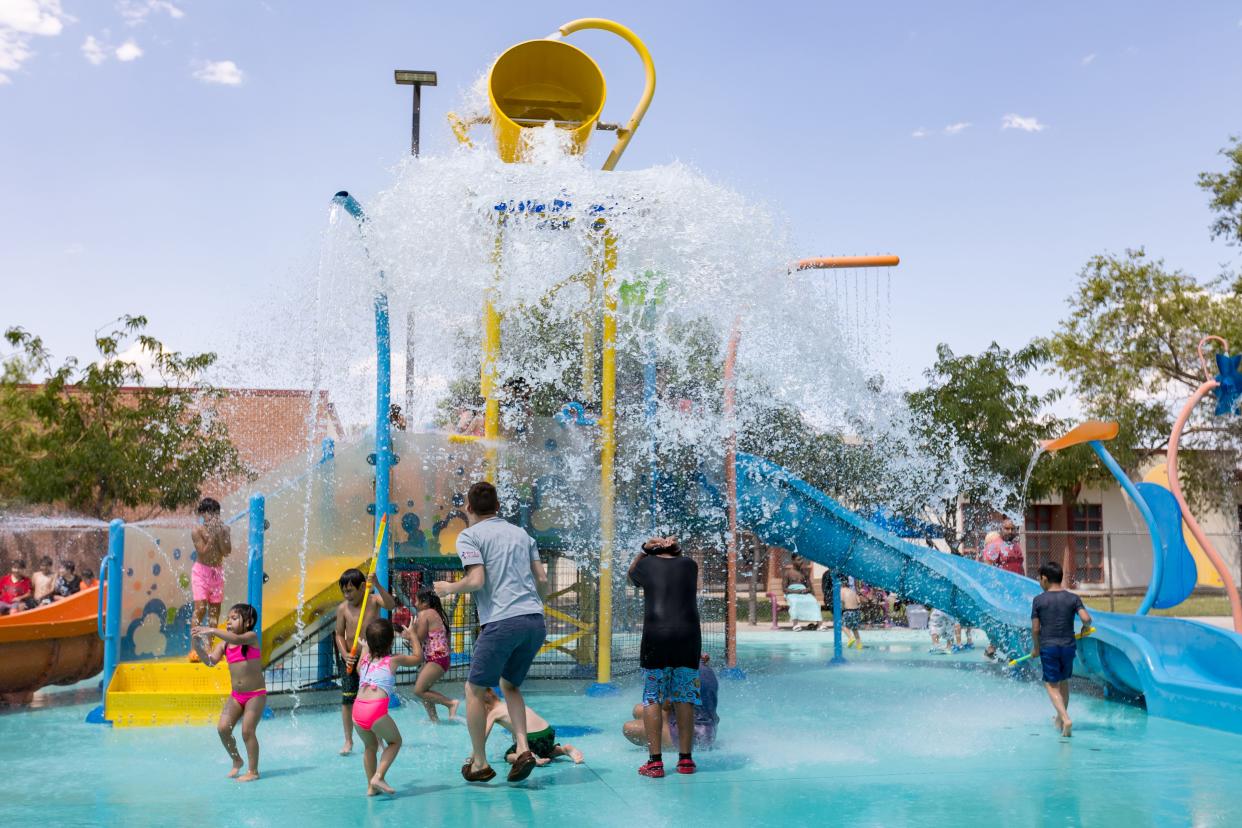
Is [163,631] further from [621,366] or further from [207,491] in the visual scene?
[207,491]

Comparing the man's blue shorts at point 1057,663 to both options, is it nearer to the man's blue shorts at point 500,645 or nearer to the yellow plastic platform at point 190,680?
the man's blue shorts at point 500,645

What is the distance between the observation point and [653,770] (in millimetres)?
5977

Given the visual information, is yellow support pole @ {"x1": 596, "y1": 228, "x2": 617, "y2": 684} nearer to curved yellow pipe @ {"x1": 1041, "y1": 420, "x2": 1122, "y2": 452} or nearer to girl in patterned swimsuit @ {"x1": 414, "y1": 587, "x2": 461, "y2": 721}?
girl in patterned swimsuit @ {"x1": 414, "y1": 587, "x2": 461, "y2": 721}

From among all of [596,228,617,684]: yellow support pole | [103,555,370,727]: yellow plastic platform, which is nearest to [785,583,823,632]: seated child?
[596,228,617,684]: yellow support pole

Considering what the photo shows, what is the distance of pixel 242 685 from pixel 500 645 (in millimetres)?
1658

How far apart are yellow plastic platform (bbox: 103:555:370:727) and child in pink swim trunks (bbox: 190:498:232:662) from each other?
272 mm

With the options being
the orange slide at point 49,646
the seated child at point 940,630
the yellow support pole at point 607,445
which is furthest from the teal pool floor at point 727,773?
the seated child at point 940,630

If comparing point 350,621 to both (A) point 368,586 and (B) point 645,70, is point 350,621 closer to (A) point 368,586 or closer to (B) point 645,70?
(A) point 368,586

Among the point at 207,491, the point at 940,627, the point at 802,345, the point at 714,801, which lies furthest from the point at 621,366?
the point at 207,491

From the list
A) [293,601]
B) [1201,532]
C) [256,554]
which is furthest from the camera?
[1201,532]

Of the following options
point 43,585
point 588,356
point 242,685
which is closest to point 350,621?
point 242,685

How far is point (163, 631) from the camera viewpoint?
8797mm

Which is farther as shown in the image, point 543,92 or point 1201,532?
point 1201,532

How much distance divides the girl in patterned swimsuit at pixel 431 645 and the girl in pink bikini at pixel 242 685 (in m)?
1.27
